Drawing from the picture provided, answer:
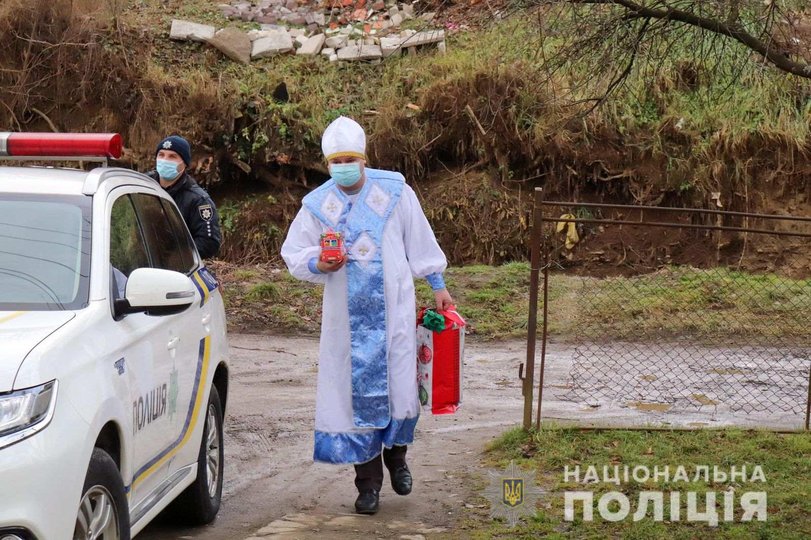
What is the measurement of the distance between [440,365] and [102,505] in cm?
249

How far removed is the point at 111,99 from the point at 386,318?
38.7 ft

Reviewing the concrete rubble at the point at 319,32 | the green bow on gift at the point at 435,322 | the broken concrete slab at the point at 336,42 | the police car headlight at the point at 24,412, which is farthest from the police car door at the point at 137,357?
the broken concrete slab at the point at 336,42

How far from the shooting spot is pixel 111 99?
16547 mm

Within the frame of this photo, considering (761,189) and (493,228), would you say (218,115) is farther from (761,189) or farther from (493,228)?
(761,189)

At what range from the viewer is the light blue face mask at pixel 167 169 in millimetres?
7129

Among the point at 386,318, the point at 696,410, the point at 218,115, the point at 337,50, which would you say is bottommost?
the point at 696,410

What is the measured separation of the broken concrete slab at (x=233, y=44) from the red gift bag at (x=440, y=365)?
11.9 metres

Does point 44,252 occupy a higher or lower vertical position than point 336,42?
lower

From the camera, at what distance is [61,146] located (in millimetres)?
5066

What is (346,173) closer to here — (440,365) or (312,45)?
(440,365)

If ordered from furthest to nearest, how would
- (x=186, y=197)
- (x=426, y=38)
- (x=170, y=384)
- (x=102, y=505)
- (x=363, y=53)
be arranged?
(x=363, y=53)
(x=426, y=38)
(x=186, y=197)
(x=170, y=384)
(x=102, y=505)

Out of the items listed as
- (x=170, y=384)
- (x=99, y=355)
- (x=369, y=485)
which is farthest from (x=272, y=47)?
(x=99, y=355)

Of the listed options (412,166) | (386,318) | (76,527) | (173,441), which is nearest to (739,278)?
(412,166)

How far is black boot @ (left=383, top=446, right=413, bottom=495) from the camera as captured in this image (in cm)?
611
